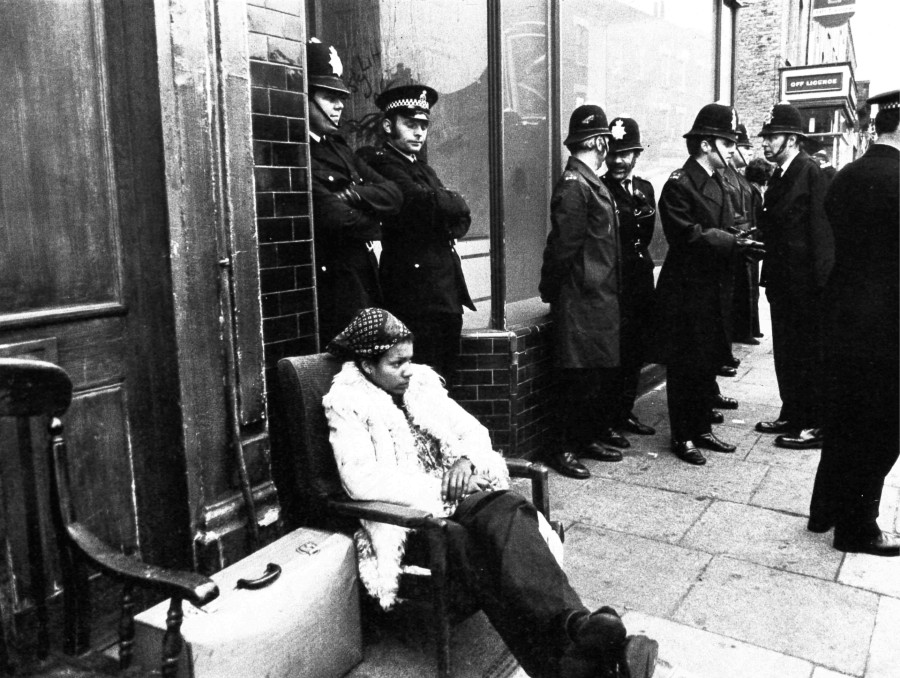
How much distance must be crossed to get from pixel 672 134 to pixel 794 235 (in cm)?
288

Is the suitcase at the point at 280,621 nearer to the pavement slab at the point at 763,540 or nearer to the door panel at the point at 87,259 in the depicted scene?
the door panel at the point at 87,259

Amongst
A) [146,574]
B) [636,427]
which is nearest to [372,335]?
[146,574]

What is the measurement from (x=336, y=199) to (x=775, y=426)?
404 cm

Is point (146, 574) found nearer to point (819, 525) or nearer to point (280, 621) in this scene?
point (280, 621)

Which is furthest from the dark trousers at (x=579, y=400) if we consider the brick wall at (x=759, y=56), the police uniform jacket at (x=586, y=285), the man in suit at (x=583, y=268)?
the brick wall at (x=759, y=56)

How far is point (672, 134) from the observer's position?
8445 millimetres

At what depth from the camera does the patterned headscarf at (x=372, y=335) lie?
3.19 m

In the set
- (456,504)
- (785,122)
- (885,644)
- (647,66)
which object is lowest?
(885,644)

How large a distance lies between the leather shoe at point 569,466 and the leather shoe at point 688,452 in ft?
2.42

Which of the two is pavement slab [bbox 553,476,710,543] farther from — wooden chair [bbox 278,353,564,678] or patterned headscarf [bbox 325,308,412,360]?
patterned headscarf [bbox 325,308,412,360]

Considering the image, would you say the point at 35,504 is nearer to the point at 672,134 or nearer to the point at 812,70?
the point at 672,134

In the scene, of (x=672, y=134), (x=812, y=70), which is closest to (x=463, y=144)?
(x=672, y=134)

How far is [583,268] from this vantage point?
532cm

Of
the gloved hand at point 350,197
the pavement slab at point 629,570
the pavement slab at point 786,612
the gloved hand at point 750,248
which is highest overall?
the gloved hand at point 350,197
